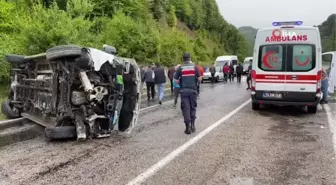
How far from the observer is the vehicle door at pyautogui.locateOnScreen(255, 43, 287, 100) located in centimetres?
1036

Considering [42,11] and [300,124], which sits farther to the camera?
[42,11]

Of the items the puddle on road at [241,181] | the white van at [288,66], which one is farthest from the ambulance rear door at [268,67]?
the puddle on road at [241,181]

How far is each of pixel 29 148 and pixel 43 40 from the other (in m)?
8.66

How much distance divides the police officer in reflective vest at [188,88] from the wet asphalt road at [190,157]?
41 centimetres

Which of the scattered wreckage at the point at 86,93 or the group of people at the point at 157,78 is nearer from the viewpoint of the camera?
the scattered wreckage at the point at 86,93

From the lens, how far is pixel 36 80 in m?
8.27

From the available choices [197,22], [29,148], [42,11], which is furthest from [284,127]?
[197,22]

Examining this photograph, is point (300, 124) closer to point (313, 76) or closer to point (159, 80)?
point (313, 76)

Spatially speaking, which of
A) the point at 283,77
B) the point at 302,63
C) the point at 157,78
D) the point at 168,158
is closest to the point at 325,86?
the point at 302,63

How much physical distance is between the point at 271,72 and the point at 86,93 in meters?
5.99

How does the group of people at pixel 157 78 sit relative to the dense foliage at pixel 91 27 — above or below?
below

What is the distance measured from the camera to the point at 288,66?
406 inches

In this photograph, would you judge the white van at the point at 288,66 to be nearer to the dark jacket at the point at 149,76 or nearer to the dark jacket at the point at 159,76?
the dark jacket at the point at 159,76

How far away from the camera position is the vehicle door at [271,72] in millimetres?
10359
